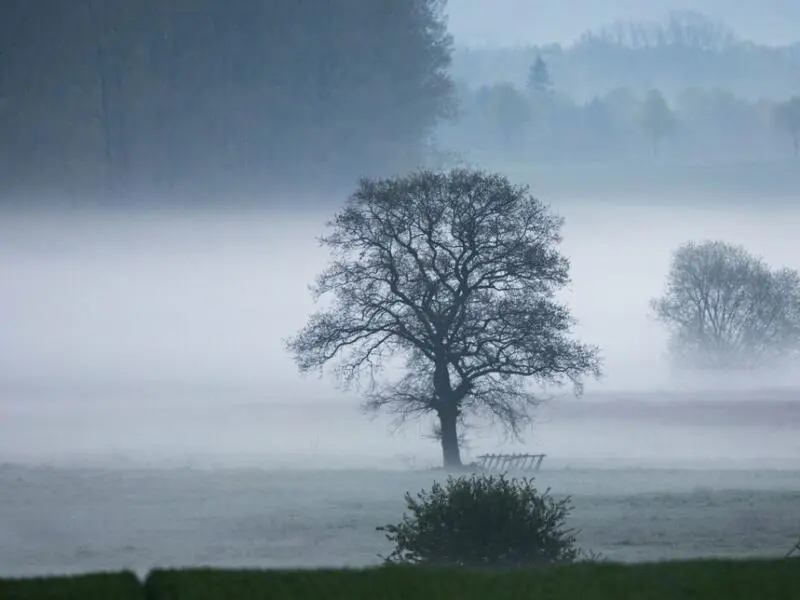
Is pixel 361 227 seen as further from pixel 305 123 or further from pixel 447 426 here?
pixel 305 123

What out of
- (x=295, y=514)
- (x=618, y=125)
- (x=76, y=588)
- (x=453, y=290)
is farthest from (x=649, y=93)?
(x=76, y=588)

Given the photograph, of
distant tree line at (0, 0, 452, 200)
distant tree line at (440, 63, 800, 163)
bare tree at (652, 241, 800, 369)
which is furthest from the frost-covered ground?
bare tree at (652, 241, 800, 369)

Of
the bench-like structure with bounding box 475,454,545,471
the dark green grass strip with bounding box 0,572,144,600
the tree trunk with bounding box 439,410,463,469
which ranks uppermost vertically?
the tree trunk with bounding box 439,410,463,469

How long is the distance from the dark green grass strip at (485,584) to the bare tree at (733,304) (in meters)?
21.9

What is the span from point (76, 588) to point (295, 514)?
886 centimetres

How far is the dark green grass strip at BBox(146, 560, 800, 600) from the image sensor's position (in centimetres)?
676

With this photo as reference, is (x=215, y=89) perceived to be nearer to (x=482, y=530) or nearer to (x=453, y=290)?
(x=453, y=290)

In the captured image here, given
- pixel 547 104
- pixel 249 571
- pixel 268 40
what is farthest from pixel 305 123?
pixel 249 571

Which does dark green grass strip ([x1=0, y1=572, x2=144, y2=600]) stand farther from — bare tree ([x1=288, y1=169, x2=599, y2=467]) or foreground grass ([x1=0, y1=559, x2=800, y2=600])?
bare tree ([x1=288, y1=169, x2=599, y2=467])

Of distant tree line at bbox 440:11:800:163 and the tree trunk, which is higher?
distant tree line at bbox 440:11:800:163

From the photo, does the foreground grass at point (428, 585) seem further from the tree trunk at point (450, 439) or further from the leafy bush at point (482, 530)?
the tree trunk at point (450, 439)

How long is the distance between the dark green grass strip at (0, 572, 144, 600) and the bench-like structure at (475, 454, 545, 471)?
12.7 m

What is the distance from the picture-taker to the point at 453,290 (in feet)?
62.7

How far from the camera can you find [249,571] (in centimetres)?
728
